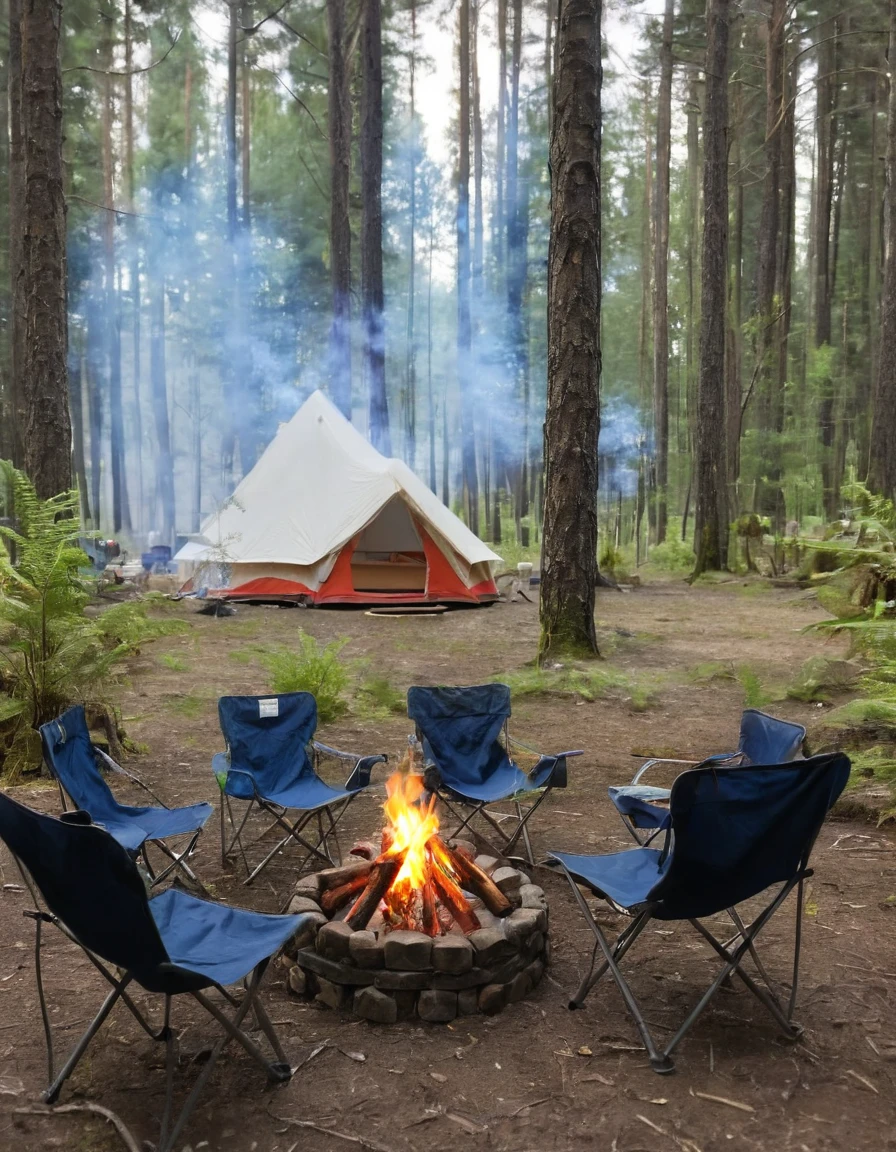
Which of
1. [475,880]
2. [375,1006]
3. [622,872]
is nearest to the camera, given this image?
[375,1006]

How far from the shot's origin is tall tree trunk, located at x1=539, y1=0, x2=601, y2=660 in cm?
728

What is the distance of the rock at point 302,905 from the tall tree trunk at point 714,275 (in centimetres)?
1249

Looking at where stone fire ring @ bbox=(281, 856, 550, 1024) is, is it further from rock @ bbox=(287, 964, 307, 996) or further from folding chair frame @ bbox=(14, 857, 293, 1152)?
folding chair frame @ bbox=(14, 857, 293, 1152)

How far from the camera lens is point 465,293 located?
27.6m

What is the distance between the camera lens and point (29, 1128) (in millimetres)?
2043

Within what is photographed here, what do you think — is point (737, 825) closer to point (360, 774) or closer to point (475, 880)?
point (475, 880)

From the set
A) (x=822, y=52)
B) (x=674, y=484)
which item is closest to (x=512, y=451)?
(x=674, y=484)

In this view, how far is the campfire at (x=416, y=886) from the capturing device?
273cm

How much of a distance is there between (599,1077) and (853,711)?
2.59 m

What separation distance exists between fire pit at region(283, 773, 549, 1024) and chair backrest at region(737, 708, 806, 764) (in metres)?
0.98

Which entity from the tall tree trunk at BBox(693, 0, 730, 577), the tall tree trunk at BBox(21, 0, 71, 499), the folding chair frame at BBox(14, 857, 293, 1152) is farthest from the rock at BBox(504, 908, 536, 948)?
the tall tree trunk at BBox(693, 0, 730, 577)

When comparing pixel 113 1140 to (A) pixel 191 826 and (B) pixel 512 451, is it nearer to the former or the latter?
(A) pixel 191 826

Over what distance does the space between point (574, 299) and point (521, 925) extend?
228 inches

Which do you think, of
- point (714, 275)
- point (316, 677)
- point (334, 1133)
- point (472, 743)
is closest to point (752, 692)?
point (472, 743)
